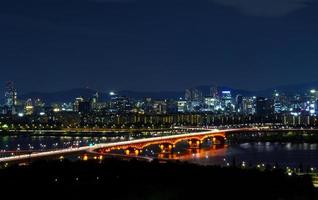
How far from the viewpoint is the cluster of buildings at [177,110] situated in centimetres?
8750

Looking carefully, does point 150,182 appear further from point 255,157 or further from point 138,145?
point 138,145

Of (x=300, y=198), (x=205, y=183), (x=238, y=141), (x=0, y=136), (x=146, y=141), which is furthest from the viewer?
(x=0, y=136)

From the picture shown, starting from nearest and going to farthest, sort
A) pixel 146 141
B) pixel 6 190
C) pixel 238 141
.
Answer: pixel 6 190, pixel 146 141, pixel 238 141

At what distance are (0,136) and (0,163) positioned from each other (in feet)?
120

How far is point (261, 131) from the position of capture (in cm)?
5912

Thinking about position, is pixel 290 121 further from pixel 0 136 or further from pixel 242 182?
pixel 242 182

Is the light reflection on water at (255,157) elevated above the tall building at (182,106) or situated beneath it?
situated beneath

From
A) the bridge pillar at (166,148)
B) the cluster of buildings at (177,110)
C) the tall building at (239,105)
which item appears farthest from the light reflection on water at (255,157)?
the tall building at (239,105)

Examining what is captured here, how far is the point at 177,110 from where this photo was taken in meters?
123

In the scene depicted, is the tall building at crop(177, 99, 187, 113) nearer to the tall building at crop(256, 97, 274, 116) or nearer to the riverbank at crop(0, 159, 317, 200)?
the tall building at crop(256, 97, 274, 116)

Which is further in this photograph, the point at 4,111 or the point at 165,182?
the point at 4,111

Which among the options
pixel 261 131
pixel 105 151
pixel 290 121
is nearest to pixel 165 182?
pixel 105 151

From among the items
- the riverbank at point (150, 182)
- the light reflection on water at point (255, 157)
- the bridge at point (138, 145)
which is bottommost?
the light reflection on water at point (255, 157)

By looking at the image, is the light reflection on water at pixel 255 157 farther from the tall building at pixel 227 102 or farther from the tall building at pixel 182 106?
the tall building at pixel 227 102
